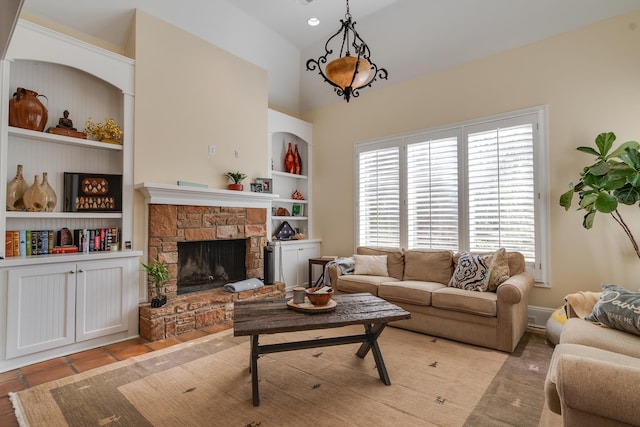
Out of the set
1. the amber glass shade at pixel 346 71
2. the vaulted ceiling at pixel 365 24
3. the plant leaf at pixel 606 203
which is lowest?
the plant leaf at pixel 606 203

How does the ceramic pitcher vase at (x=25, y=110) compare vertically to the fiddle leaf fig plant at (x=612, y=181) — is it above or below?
above

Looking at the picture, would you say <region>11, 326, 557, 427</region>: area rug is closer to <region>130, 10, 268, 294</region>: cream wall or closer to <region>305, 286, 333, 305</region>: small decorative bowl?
<region>305, 286, 333, 305</region>: small decorative bowl

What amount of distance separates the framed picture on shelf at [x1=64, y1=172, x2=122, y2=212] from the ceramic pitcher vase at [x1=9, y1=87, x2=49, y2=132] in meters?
0.54

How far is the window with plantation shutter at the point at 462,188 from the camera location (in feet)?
12.3

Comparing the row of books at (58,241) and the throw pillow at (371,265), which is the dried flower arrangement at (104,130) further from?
the throw pillow at (371,265)

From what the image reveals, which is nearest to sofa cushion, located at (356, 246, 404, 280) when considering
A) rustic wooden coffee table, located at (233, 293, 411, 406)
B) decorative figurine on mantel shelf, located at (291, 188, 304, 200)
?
rustic wooden coffee table, located at (233, 293, 411, 406)

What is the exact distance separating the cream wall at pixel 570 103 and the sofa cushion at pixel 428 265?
3.31ft

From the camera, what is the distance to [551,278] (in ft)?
12.0

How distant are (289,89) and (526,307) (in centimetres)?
487

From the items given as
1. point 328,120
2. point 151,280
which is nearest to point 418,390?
point 151,280

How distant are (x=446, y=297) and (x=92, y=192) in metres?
3.91

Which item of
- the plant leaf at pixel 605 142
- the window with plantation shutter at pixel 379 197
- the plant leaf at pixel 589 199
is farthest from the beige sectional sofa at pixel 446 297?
the plant leaf at pixel 605 142

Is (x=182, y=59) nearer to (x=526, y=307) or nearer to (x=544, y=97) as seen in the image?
(x=544, y=97)

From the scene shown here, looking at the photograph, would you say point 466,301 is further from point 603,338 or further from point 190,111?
point 190,111
